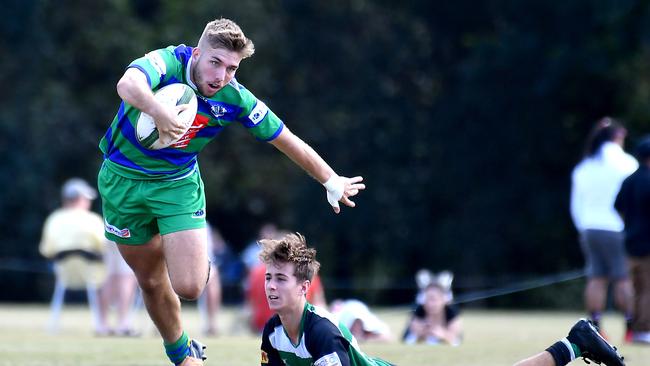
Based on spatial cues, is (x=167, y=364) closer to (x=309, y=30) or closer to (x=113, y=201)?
(x=113, y=201)

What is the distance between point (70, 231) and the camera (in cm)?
1405

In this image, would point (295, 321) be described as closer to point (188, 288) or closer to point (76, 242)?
point (188, 288)

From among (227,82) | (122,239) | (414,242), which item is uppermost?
(414,242)

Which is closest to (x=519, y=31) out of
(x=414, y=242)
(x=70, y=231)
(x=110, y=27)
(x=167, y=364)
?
(x=414, y=242)

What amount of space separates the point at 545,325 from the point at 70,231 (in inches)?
255

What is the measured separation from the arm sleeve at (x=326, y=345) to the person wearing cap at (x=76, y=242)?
8.20 m

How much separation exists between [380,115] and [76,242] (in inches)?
704

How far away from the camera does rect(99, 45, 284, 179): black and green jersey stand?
6695 millimetres

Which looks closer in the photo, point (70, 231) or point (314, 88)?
point (70, 231)

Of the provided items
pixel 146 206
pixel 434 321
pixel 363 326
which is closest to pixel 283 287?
pixel 146 206

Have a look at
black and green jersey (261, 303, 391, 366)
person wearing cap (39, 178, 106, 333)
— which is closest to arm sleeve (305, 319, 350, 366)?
black and green jersey (261, 303, 391, 366)

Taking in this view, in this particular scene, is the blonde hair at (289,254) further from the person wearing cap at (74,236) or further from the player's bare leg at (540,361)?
the person wearing cap at (74,236)

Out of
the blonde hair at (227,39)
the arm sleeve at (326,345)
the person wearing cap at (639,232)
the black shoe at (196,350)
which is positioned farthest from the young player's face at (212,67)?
the person wearing cap at (639,232)

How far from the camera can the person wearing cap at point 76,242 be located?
1405cm
